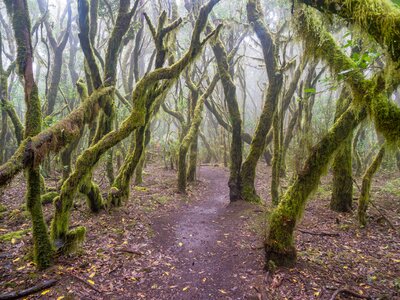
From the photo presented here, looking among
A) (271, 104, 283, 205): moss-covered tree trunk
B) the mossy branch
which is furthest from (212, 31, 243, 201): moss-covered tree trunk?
the mossy branch

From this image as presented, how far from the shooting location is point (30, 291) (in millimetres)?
4637

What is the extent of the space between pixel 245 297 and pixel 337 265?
A: 2.27m

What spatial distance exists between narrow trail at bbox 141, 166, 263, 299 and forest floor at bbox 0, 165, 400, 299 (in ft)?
0.07

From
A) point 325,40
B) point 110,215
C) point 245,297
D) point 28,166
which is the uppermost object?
point 325,40

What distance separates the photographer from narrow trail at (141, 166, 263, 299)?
17.8 feet

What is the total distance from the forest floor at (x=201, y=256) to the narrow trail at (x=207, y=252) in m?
0.02

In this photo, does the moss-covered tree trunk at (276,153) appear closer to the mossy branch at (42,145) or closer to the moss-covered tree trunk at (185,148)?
the moss-covered tree trunk at (185,148)

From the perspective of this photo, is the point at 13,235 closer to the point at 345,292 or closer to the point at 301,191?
the point at 301,191

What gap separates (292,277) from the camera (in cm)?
532

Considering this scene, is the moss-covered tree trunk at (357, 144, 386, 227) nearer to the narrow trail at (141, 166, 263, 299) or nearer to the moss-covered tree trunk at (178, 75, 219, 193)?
the narrow trail at (141, 166, 263, 299)

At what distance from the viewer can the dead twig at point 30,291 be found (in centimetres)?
450

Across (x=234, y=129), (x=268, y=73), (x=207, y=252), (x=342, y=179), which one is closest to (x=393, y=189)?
(x=342, y=179)

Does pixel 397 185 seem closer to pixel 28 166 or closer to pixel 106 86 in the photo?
pixel 106 86

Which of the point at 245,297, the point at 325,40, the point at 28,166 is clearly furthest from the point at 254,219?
the point at 28,166
